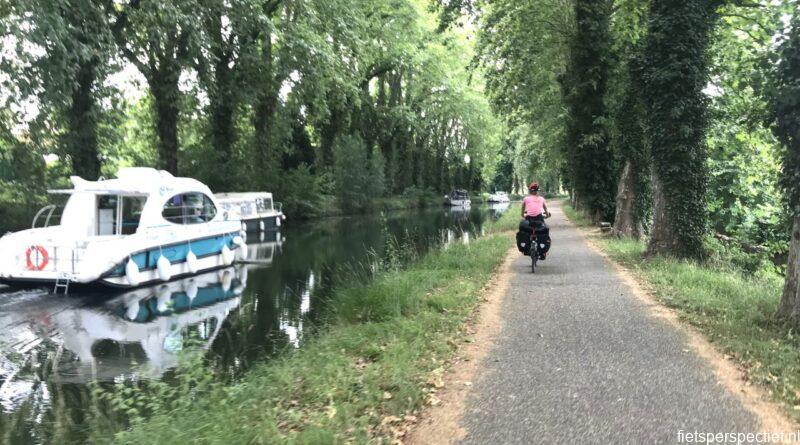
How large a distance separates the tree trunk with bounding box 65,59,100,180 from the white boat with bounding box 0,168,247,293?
4.67 metres

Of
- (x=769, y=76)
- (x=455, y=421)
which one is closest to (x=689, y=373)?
(x=455, y=421)

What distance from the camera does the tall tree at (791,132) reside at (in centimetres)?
663

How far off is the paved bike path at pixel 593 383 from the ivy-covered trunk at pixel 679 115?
15.0 ft

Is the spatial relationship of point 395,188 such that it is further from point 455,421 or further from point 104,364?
point 455,421

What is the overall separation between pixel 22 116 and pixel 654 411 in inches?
760

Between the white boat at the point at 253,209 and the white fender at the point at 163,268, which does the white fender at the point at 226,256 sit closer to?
the white fender at the point at 163,268

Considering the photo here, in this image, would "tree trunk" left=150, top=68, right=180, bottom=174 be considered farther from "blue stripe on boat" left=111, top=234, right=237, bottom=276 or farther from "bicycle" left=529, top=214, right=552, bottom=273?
"bicycle" left=529, top=214, right=552, bottom=273

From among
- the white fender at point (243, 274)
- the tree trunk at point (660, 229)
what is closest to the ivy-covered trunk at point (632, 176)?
the tree trunk at point (660, 229)

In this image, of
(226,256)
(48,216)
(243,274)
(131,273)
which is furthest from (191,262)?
(48,216)

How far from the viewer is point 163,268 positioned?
49.7 feet

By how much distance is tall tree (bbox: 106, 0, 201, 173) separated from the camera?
18156 millimetres

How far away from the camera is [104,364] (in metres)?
8.45

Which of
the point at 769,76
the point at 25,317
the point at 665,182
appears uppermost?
the point at 769,76

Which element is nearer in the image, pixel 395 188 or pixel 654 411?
pixel 654 411
